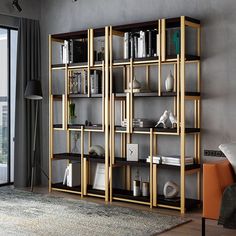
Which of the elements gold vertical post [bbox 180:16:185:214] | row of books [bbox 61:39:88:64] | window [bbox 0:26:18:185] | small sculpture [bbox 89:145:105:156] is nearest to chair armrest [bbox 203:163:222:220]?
gold vertical post [bbox 180:16:185:214]

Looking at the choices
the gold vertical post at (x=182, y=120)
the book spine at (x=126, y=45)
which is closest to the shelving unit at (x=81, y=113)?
the book spine at (x=126, y=45)

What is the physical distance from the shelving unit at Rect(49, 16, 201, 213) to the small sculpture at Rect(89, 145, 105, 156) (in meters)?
0.12

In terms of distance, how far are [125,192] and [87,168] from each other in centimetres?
63

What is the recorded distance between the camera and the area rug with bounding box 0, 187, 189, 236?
16.3ft

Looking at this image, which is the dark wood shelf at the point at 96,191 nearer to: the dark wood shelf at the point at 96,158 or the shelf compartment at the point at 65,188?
the shelf compartment at the point at 65,188

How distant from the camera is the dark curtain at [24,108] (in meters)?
7.58

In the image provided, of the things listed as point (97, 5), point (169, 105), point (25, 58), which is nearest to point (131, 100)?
point (169, 105)

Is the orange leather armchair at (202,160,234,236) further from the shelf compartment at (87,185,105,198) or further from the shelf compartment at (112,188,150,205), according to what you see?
the shelf compartment at (87,185,105,198)

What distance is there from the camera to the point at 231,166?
16.3ft

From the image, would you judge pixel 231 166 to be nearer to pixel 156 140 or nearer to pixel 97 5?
pixel 156 140

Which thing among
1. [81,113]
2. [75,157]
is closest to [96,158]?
[75,157]

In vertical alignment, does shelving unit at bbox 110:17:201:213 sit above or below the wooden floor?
above

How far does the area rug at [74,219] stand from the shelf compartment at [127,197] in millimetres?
306

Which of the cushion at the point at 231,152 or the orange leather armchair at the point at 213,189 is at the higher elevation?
the cushion at the point at 231,152
